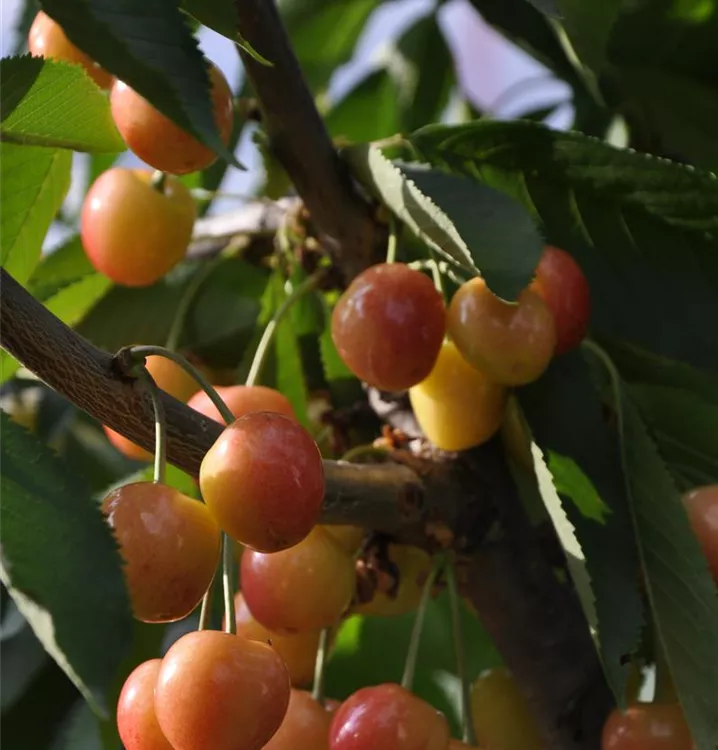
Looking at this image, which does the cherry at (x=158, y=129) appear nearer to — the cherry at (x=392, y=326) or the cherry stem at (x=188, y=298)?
the cherry at (x=392, y=326)

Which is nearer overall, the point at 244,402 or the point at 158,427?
the point at 158,427

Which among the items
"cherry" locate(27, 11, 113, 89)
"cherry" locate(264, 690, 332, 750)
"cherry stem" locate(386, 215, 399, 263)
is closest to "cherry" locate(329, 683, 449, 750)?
"cherry" locate(264, 690, 332, 750)

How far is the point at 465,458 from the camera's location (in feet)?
1.86

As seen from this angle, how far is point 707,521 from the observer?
0.46 metres

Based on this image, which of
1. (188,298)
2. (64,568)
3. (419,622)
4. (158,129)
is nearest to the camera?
(64,568)

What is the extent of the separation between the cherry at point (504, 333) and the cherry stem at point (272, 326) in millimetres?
123

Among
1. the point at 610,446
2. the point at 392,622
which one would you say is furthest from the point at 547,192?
the point at 392,622

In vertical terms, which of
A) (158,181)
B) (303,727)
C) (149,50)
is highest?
(149,50)

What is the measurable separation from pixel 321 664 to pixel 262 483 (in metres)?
0.20

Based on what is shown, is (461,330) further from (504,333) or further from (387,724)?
(387,724)

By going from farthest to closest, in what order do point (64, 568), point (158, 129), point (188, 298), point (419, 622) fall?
point (188, 298) → point (419, 622) → point (158, 129) → point (64, 568)

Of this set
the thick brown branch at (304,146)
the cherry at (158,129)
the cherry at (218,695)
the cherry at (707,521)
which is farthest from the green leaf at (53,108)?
the cherry at (707,521)

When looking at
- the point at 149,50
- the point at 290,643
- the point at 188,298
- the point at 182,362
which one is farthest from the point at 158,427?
the point at 188,298

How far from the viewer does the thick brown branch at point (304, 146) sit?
50 cm
